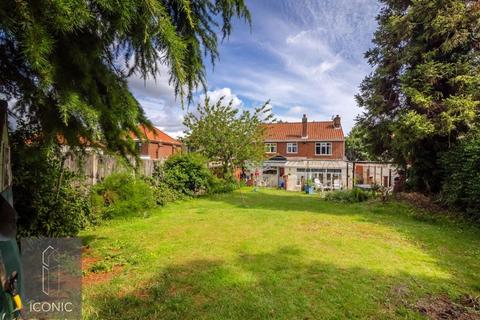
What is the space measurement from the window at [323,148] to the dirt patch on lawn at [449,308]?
29883 mm

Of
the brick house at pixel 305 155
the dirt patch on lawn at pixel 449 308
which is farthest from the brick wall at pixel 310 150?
the dirt patch on lawn at pixel 449 308

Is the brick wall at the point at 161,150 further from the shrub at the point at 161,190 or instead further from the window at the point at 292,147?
the shrub at the point at 161,190

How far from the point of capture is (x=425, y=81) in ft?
33.2

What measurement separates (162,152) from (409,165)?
26.5 meters

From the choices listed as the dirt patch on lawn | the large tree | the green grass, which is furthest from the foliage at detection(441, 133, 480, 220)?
the large tree

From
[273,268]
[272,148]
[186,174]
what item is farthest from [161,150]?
[273,268]

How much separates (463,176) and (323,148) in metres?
24.7

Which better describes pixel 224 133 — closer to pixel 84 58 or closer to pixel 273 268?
pixel 273 268

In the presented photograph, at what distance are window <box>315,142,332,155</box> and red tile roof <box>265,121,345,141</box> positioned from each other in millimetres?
567

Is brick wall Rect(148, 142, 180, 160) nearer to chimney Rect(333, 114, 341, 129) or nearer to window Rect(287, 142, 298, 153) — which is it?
window Rect(287, 142, 298, 153)

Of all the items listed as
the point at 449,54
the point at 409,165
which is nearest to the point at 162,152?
the point at 409,165

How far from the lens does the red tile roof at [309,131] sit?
32719 mm

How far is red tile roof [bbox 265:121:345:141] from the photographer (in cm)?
3272

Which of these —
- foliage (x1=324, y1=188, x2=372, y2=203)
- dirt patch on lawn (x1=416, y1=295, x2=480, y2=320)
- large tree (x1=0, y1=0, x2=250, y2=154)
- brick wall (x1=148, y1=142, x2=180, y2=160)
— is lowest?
dirt patch on lawn (x1=416, y1=295, x2=480, y2=320)
